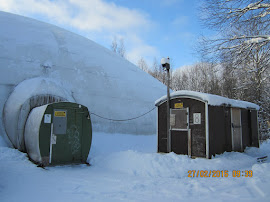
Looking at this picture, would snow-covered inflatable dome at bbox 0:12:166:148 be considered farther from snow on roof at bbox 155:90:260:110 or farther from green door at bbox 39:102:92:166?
snow on roof at bbox 155:90:260:110

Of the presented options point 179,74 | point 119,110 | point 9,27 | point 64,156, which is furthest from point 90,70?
point 179,74

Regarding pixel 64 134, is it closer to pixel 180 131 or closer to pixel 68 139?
pixel 68 139

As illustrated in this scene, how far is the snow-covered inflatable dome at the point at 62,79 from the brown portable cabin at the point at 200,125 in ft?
9.42

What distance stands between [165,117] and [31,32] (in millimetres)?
7554

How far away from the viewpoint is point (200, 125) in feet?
23.7

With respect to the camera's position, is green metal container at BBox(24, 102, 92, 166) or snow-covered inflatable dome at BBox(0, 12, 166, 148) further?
snow-covered inflatable dome at BBox(0, 12, 166, 148)

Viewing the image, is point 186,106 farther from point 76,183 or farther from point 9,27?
point 9,27

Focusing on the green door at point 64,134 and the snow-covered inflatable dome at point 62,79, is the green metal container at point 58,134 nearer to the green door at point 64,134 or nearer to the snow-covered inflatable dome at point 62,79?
the green door at point 64,134

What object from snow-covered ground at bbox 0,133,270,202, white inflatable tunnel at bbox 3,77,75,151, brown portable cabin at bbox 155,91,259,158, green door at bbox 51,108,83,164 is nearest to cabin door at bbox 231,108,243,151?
brown portable cabin at bbox 155,91,259,158

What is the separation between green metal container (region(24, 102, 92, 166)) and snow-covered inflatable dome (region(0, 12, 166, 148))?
987 millimetres

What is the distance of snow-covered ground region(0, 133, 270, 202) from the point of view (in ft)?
13.6

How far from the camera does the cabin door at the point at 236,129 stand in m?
8.38

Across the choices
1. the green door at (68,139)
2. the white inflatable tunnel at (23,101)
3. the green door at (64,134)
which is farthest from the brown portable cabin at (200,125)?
the white inflatable tunnel at (23,101)

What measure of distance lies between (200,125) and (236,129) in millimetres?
2283
